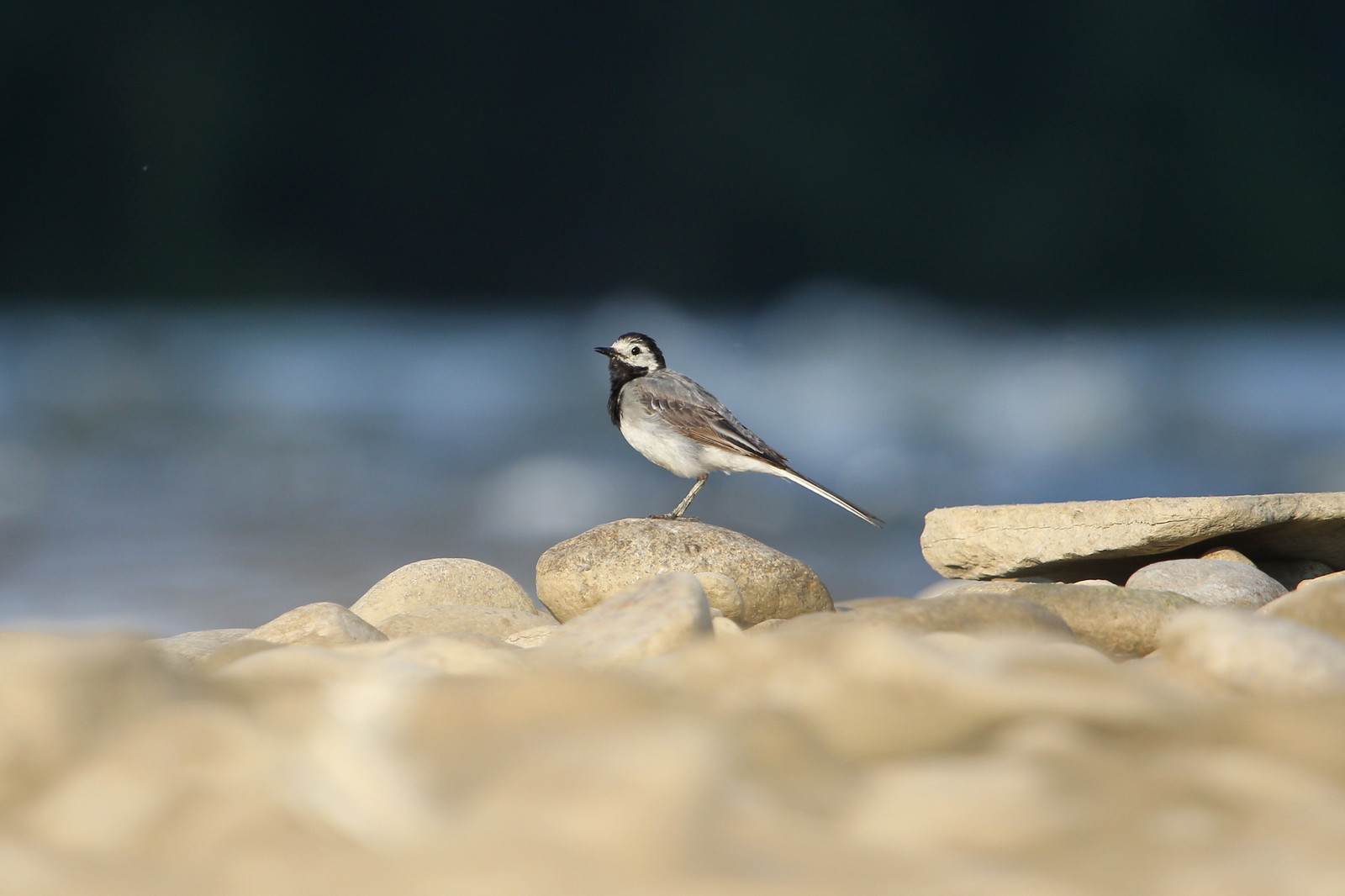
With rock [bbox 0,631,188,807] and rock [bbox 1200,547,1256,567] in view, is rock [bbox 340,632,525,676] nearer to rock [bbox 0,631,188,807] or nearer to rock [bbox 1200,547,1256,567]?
rock [bbox 0,631,188,807]

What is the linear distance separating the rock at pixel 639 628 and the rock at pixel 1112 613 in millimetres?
1099

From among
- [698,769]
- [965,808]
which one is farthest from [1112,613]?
[698,769]

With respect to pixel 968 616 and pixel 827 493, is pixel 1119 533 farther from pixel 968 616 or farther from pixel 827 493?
pixel 968 616

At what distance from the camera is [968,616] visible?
2.67 metres

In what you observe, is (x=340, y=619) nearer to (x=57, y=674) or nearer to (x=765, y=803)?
Answer: (x=57, y=674)

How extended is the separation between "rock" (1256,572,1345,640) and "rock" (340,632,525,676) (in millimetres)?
1765

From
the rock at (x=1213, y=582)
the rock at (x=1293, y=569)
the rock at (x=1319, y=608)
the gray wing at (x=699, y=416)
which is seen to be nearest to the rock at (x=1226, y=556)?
the rock at (x=1213, y=582)

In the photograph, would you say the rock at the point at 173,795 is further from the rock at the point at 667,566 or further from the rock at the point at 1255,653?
the rock at the point at 667,566

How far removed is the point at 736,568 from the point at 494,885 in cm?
379

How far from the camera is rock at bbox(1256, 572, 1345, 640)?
267cm

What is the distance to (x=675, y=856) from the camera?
49.8 inches

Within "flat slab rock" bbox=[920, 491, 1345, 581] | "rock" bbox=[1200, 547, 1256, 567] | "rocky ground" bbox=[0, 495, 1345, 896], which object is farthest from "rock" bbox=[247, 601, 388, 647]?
"rock" bbox=[1200, 547, 1256, 567]

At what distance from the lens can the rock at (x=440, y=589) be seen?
17.7ft

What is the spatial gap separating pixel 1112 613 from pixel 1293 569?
3176 mm
